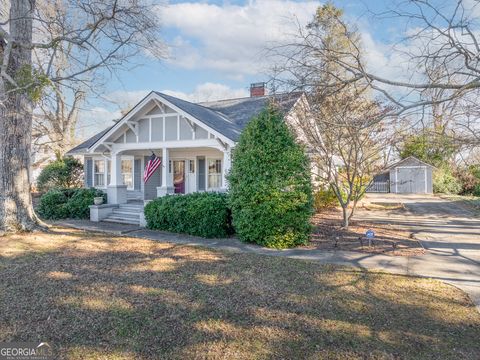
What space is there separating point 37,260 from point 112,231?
399 centimetres

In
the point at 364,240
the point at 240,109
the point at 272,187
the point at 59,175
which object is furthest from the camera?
the point at 59,175

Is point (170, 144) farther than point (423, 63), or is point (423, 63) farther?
point (170, 144)

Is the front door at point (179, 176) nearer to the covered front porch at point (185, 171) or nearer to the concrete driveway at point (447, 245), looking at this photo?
the covered front porch at point (185, 171)

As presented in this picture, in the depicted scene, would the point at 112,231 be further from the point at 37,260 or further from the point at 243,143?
the point at 243,143

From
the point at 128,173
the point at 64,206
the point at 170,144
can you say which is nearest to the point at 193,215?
the point at 170,144

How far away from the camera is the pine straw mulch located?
338 inches

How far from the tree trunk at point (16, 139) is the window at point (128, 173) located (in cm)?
831

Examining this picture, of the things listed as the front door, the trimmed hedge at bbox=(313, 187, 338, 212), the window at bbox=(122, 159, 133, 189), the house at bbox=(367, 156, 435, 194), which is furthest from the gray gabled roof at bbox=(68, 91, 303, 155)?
the house at bbox=(367, 156, 435, 194)

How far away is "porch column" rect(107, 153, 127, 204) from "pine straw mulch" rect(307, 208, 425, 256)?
8972mm

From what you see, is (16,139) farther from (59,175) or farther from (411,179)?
(411,179)

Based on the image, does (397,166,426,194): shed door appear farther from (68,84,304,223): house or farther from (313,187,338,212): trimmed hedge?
(68,84,304,223): house

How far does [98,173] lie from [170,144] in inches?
351

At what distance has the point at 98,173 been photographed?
19812 mm
